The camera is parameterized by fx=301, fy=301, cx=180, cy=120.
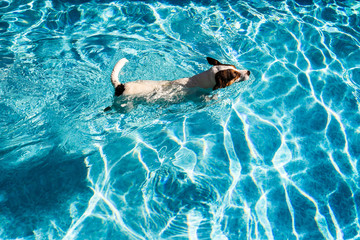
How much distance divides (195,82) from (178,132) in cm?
74

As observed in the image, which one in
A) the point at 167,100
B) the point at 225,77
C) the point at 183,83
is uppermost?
the point at 225,77

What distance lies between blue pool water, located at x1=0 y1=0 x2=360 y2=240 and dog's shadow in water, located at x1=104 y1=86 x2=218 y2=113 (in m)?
0.04

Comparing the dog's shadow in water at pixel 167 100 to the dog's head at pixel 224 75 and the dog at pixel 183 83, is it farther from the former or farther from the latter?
the dog's head at pixel 224 75

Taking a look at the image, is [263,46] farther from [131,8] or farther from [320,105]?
[131,8]

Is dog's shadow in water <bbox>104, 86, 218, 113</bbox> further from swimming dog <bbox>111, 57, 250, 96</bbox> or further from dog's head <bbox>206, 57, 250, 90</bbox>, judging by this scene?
dog's head <bbox>206, 57, 250, 90</bbox>

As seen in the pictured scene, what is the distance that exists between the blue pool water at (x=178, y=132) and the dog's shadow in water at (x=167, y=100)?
0.04 metres

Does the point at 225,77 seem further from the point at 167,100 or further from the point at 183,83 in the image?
the point at 167,100

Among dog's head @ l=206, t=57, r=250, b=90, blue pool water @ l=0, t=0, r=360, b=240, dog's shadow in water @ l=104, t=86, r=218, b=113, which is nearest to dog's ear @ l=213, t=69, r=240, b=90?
dog's head @ l=206, t=57, r=250, b=90

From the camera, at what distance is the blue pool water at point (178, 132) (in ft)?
11.0

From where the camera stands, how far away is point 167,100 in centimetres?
430

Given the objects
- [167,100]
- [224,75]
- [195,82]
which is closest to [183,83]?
[195,82]

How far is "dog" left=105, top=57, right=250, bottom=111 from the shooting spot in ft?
13.1

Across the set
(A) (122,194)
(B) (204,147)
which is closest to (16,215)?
(A) (122,194)

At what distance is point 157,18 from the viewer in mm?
6461
